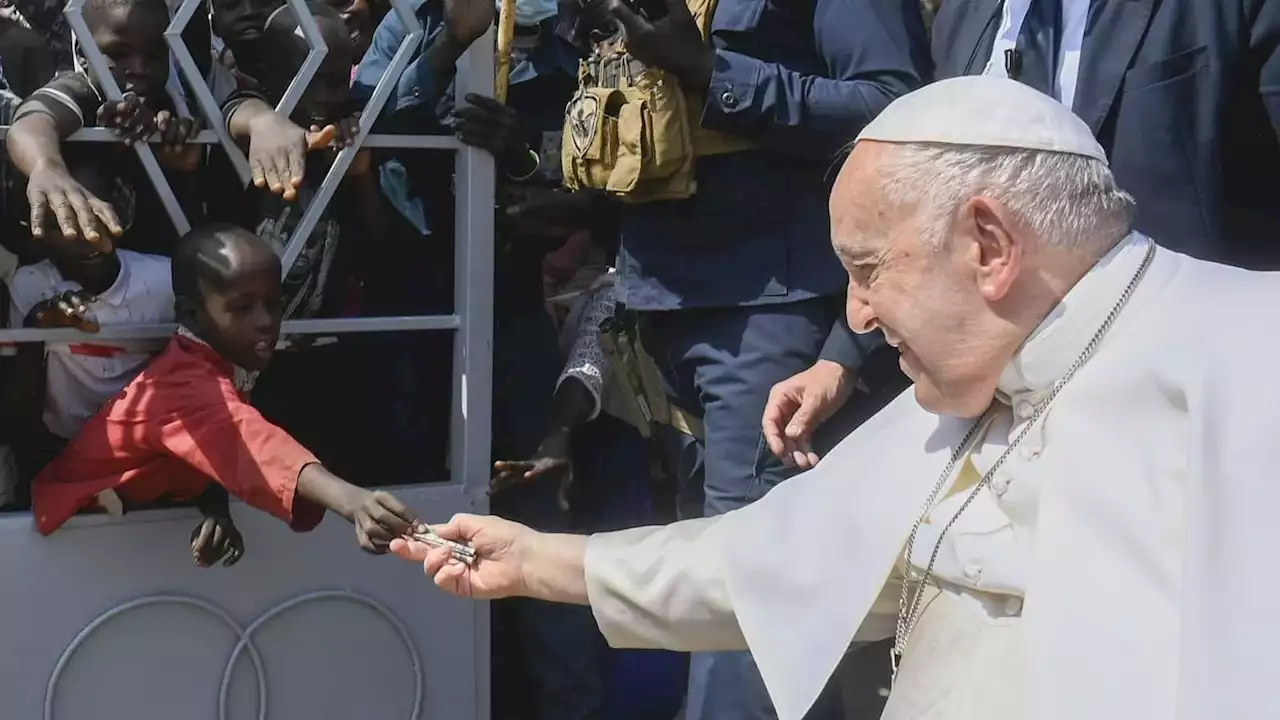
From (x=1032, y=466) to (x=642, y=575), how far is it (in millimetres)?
570

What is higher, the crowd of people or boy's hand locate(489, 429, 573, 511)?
the crowd of people

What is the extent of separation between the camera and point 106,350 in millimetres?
2746

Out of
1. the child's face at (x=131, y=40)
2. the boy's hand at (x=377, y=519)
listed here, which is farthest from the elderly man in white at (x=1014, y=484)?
the child's face at (x=131, y=40)

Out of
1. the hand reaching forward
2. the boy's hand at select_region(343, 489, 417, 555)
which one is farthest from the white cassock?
the boy's hand at select_region(343, 489, 417, 555)

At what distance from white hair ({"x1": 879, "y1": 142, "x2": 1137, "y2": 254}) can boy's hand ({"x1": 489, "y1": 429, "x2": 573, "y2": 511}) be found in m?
1.67

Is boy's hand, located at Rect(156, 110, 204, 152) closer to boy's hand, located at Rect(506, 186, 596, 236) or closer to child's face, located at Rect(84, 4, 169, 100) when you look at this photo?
child's face, located at Rect(84, 4, 169, 100)

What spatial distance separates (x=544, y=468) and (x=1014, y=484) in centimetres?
165

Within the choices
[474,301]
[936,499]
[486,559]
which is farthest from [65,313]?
[936,499]

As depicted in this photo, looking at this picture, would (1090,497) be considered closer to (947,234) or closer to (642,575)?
(947,234)

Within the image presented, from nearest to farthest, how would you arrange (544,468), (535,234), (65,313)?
(65,313) → (544,468) → (535,234)

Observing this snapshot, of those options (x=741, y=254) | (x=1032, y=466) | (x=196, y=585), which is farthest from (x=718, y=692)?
(x=1032, y=466)

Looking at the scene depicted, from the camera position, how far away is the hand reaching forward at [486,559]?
6.88 ft

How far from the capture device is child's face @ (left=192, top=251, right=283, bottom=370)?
8.64 feet

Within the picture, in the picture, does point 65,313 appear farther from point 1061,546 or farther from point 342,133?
point 1061,546
